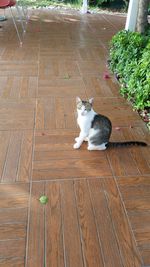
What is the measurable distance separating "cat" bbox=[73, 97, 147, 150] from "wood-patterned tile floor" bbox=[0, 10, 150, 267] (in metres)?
0.09

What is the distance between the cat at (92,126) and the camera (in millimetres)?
2307

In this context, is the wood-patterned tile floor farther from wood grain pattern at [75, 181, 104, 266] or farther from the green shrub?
the green shrub

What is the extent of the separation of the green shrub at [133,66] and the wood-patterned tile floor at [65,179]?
15 centimetres

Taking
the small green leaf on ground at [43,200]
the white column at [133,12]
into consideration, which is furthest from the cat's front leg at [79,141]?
the white column at [133,12]

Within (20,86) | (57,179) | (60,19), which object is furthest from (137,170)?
(60,19)

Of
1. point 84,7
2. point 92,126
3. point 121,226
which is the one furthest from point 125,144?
point 84,7

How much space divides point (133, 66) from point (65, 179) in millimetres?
1830

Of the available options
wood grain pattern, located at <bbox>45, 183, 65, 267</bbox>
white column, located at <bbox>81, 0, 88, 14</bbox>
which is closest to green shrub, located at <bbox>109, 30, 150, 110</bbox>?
wood grain pattern, located at <bbox>45, 183, 65, 267</bbox>

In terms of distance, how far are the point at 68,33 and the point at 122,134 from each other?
388 centimetres

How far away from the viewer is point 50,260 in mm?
1601

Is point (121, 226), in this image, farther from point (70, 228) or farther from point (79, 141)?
point (79, 141)

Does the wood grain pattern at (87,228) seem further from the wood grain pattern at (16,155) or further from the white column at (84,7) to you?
the white column at (84,7)

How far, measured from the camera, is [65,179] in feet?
7.09

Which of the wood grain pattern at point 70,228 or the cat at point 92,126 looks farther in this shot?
the cat at point 92,126
